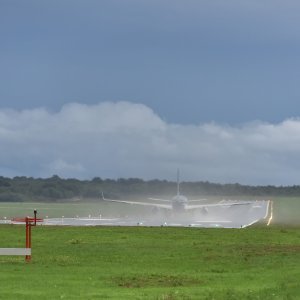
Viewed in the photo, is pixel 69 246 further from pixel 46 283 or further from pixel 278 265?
pixel 46 283

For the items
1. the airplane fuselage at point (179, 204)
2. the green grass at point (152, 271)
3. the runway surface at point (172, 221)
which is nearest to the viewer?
the green grass at point (152, 271)

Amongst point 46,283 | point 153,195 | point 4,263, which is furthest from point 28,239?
point 153,195

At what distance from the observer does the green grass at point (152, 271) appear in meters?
20.9

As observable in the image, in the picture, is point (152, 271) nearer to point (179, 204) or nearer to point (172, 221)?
point (172, 221)

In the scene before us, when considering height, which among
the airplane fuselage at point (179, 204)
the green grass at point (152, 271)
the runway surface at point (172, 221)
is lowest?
the runway surface at point (172, 221)

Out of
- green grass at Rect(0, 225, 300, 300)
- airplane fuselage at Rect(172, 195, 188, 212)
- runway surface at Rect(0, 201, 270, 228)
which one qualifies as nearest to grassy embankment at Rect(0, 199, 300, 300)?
green grass at Rect(0, 225, 300, 300)

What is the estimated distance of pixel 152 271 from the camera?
27.5m

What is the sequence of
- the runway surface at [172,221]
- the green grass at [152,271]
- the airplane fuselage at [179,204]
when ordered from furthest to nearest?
the airplane fuselage at [179,204] → the runway surface at [172,221] → the green grass at [152,271]

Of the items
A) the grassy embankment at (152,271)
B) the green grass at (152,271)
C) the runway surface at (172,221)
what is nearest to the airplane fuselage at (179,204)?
the runway surface at (172,221)

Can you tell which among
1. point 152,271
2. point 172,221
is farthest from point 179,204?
point 152,271

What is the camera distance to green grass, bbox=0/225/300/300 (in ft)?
68.6

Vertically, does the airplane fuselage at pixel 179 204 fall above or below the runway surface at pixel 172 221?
above

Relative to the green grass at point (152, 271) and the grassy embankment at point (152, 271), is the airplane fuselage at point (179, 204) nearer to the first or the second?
the green grass at point (152, 271)

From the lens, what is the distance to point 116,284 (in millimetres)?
23203
